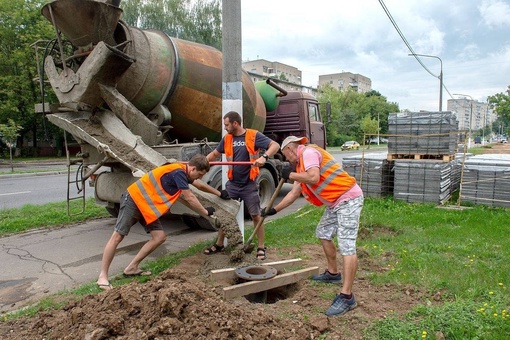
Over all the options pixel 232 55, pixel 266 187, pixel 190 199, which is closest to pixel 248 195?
pixel 190 199

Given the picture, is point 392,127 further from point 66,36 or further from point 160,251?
point 66,36

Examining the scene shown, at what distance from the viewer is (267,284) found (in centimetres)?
389

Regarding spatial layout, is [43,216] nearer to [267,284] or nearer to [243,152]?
[243,152]

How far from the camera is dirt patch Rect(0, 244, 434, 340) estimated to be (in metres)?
2.81

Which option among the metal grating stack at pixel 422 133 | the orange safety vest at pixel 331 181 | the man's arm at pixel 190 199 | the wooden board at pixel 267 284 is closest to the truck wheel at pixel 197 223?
the man's arm at pixel 190 199

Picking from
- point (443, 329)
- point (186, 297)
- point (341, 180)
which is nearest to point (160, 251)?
point (186, 297)

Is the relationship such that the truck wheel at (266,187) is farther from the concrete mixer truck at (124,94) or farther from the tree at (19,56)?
the tree at (19,56)

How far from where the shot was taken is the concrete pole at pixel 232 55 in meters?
5.10

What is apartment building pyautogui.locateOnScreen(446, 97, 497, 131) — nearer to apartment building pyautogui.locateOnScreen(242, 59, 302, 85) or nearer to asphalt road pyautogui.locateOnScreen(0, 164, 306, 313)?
asphalt road pyautogui.locateOnScreen(0, 164, 306, 313)

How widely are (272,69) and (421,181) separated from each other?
85196 millimetres

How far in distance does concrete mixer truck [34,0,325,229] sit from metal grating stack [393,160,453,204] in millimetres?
4306

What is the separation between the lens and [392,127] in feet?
29.2

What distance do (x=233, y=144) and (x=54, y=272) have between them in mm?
2704

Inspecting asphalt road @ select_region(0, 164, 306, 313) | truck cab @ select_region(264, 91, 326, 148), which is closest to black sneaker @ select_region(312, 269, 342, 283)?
asphalt road @ select_region(0, 164, 306, 313)
